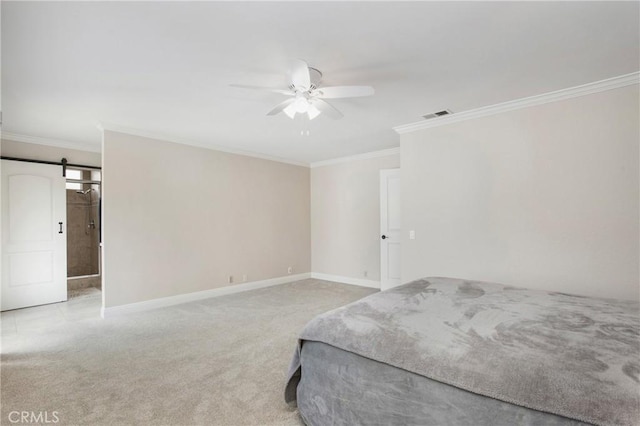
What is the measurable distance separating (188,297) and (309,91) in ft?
12.4

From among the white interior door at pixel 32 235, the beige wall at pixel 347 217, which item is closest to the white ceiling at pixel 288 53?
the white interior door at pixel 32 235

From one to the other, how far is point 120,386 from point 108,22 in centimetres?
261

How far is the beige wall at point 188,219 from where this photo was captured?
4156 millimetres

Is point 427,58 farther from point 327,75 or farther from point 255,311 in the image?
point 255,311

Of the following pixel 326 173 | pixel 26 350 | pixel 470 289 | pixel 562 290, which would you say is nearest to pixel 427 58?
pixel 470 289

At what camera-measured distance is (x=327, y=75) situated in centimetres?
270

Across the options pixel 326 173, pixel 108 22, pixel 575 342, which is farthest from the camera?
pixel 326 173

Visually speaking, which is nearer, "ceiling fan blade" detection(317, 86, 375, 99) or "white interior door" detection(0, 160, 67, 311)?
"ceiling fan blade" detection(317, 86, 375, 99)

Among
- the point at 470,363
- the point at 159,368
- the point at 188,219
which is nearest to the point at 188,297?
the point at 188,219

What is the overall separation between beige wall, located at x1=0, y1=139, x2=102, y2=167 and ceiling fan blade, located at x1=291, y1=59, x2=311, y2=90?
15.5 ft

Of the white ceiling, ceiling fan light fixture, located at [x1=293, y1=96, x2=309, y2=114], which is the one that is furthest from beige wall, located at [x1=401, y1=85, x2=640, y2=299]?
ceiling fan light fixture, located at [x1=293, y1=96, x2=309, y2=114]

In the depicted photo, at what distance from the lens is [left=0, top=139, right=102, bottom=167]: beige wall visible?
179 inches

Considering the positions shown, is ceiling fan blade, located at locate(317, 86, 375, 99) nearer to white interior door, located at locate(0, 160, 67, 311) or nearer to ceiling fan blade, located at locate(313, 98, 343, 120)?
ceiling fan blade, located at locate(313, 98, 343, 120)

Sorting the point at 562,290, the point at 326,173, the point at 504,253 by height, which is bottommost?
the point at 562,290
